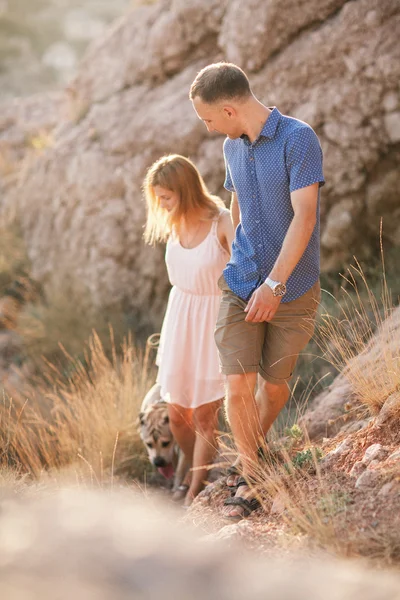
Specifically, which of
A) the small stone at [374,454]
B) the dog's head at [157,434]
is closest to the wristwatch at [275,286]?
the small stone at [374,454]

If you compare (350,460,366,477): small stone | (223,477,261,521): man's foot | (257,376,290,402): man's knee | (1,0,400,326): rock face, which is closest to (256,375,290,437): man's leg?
(257,376,290,402): man's knee

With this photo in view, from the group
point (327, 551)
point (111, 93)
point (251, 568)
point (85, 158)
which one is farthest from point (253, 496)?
point (111, 93)

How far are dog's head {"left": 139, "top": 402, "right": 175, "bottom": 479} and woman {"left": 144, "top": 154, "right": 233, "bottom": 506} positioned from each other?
0.33 m

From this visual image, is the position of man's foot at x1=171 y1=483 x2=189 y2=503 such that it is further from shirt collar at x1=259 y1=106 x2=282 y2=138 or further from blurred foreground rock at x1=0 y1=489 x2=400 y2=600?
blurred foreground rock at x1=0 y1=489 x2=400 y2=600

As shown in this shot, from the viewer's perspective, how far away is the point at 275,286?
343 cm

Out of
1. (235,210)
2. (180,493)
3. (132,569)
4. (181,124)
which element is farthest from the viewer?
(181,124)

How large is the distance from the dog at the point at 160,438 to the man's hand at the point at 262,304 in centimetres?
212

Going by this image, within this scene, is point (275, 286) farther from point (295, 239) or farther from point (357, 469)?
point (357, 469)

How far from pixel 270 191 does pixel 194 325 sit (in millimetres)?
1558

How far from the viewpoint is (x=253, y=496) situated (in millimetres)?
3730

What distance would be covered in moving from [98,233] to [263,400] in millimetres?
5235

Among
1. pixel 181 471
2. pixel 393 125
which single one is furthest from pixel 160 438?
pixel 393 125

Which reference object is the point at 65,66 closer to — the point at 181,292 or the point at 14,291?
the point at 14,291

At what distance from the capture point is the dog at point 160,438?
5387 millimetres
